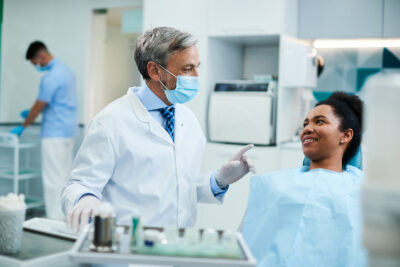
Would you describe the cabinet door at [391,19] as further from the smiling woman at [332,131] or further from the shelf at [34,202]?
the shelf at [34,202]

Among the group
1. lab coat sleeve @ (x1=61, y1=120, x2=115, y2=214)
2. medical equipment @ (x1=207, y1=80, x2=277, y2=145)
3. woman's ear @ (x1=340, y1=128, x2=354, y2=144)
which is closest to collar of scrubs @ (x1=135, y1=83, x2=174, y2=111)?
lab coat sleeve @ (x1=61, y1=120, x2=115, y2=214)

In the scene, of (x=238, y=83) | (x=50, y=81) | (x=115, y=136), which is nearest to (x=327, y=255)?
(x=115, y=136)

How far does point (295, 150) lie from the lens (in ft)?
10.4

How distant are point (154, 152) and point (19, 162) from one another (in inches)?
128

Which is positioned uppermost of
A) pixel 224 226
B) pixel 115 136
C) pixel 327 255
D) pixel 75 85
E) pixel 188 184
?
pixel 75 85

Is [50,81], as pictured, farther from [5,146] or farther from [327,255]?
[327,255]

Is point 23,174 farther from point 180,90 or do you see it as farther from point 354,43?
point 354,43

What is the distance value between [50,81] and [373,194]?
3794 millimetres

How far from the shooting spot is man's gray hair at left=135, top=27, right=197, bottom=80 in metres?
1.75

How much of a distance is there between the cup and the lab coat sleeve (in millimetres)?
412

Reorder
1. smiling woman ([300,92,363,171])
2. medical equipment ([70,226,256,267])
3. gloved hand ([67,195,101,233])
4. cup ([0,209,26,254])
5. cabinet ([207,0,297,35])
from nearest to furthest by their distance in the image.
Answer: medical equipment ([70,226,256,267]), cup ([0,209,26,254]), gloved hand ([67,195,101,233]), smiling woman ([300,92,363,171]), cabinet ([207,0,297,35])

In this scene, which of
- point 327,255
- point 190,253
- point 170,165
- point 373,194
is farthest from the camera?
point 170,165

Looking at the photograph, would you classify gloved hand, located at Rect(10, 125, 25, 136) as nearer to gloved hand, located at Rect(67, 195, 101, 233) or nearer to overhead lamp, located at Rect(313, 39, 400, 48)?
overhead lamp, located at Rect(313, 39, 400, 48)

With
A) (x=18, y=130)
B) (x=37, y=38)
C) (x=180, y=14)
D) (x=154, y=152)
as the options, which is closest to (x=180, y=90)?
(x=154, y=152)
